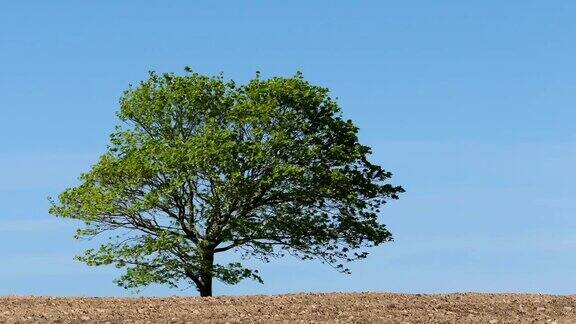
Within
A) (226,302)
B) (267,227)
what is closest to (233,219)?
(267,227)

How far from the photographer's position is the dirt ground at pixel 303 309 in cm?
2555

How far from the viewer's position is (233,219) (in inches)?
1417

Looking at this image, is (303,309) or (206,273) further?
(206,273)

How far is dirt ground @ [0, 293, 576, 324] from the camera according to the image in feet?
83.8

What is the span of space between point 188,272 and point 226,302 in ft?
24.6

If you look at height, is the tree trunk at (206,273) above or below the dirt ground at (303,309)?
above

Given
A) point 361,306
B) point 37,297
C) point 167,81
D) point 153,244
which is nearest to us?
point 361,306

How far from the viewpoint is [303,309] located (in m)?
27.1

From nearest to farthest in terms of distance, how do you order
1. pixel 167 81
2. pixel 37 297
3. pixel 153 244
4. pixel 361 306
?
1. pixel 361 306
2. pixel 37 297
3. pixel 153 244
4. pixel 167 81

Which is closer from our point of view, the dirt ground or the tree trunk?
the dirt ground

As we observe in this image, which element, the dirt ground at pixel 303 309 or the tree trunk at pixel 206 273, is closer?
the dirt ground at pixel 303 309

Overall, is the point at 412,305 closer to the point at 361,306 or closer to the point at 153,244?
the point at 361,306

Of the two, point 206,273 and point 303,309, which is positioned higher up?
point 206,273

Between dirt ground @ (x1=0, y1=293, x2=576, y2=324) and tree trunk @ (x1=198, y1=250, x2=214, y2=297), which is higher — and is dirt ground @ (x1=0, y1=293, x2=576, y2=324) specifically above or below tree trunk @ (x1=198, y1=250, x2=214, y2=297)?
below
